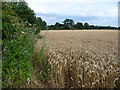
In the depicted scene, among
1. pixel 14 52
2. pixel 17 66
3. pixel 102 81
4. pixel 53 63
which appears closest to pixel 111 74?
pixel 102 81

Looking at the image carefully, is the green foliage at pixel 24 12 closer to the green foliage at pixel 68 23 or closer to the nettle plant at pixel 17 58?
the nettle plant at pixel 17 58

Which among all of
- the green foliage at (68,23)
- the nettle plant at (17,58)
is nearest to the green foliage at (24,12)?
the nettle plant at (17,58)

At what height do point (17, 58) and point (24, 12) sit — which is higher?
point (24, 12)

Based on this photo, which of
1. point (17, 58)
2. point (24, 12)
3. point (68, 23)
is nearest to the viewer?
point (17, 58)

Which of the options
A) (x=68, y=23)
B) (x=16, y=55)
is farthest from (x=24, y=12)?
(x=68, y=23)

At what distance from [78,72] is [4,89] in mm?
1128

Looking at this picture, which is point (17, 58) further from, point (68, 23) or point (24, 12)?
point (68, 23)

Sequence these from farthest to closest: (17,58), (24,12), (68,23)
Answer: (68,23) < (24,12) < (17,58)

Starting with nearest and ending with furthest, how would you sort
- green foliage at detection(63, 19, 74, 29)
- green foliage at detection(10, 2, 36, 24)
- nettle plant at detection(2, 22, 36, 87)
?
nettle plant at detection(2, 22, 36, 87) → green foliage at detection(10, 2, 36, 24) → green foliage at detection(63, 19, 74, 29)

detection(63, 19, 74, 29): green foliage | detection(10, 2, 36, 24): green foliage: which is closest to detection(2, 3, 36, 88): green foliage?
detection(10, 2, 36, 24): green foliage

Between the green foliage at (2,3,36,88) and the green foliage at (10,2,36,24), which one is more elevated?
the green foliage at (10,2,36,24)

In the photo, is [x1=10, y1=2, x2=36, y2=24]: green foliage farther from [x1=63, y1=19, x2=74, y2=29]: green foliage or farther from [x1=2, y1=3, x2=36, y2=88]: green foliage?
[x1=63, y1=19, x2=74, y2=29]: green foliage

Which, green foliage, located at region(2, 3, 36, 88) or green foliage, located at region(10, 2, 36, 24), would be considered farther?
green foliage, located at region(10, 2, 36, 24)

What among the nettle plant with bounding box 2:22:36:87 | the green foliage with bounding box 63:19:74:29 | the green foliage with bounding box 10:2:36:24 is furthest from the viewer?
the green foliage with bounding box 63:19:74:29
